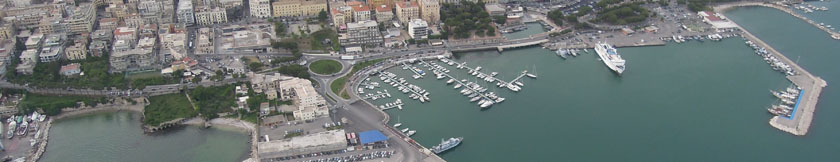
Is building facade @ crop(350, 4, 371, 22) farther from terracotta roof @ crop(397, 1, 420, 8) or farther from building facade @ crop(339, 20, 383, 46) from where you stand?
building facade @ crop(339, 20, 383, 46)

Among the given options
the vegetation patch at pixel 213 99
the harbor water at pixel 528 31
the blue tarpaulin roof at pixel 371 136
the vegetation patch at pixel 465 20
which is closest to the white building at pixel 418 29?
the vegetation patch at pixel 465 20

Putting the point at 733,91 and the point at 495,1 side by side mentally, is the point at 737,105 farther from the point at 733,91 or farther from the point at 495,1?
the point at 495,1

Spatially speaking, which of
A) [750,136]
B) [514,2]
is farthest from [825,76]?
[514,2]

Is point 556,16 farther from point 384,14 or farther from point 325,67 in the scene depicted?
point 325,67

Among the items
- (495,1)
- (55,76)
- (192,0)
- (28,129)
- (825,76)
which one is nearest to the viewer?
(28,129)

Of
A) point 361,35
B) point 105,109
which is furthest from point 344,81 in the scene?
point 105,109

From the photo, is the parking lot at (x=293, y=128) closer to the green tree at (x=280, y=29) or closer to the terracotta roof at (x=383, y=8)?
the green tree at (x=280, y=29)
